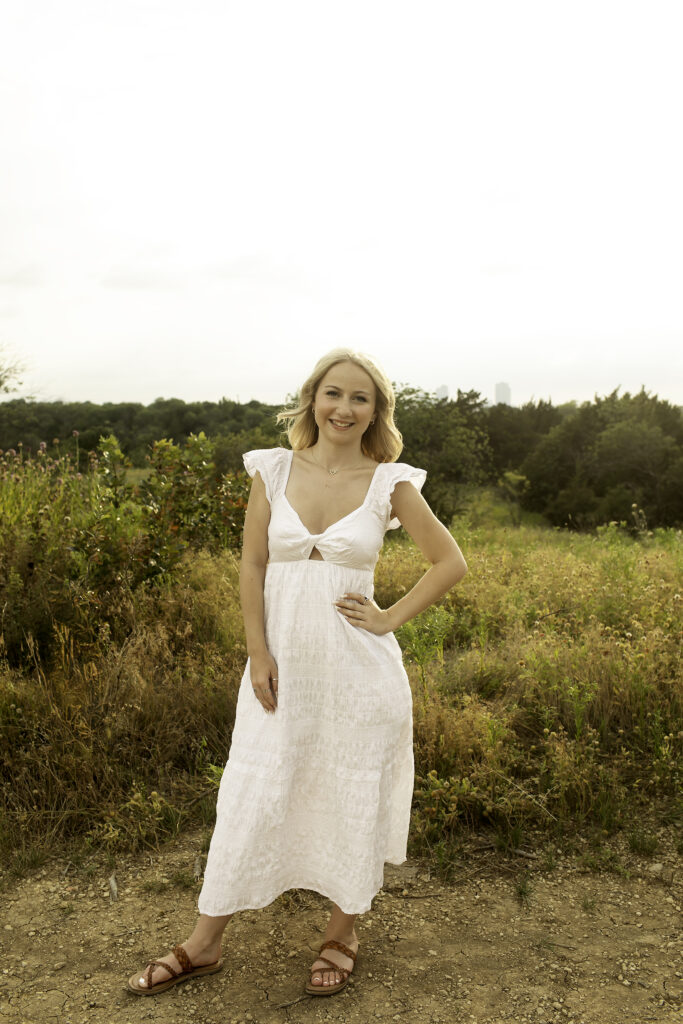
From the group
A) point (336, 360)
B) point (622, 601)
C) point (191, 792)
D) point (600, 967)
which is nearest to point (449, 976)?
point (600, 967)

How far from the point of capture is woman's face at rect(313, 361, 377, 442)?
257cm

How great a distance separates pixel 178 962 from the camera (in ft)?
8.34

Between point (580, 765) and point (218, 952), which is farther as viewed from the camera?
point (580, 765)

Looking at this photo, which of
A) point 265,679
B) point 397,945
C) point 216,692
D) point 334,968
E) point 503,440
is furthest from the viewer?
point 503,440

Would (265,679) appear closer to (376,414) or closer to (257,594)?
(257,594)

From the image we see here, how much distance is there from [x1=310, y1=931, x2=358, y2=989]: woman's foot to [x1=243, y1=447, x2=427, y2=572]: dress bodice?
133cm

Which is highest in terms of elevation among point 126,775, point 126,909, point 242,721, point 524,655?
point 242,721

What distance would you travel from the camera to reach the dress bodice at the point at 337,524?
2465 mm

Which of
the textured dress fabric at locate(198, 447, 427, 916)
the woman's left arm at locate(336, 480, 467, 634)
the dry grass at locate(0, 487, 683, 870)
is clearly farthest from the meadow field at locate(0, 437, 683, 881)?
the woman's left arm at locate(336, 480, 467, 634)

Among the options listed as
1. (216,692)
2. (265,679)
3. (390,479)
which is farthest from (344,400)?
(216,692)

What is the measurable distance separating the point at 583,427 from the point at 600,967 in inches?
885

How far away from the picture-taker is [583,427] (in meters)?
23.8

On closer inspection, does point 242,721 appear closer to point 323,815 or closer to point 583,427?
point 323,815

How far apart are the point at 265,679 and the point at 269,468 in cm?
71
